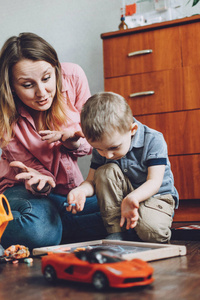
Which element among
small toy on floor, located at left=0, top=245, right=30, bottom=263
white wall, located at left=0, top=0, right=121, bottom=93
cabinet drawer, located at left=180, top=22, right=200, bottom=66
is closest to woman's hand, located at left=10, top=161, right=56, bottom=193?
small toy on floor, located at left=0, top=245, right=30, bottom=263

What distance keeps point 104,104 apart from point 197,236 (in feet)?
1.70

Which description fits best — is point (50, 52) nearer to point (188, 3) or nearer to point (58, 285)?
point (58, 285)

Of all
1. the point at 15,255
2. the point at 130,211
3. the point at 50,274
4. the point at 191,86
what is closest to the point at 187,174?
the point at 191,86

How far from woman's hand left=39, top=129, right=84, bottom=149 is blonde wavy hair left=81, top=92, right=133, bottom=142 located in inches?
6.7

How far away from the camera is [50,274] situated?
2.08 ft

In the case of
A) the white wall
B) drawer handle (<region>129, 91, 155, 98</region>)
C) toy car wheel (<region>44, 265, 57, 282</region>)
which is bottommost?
toy car wheel (<region>44, 265, 57, 282</region>)

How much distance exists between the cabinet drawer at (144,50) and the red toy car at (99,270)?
134 centimetres

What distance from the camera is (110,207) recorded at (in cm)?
110

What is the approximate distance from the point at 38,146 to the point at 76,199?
0.34 meters

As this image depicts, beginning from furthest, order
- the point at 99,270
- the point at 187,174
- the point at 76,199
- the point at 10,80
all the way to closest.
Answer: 1. the point at 187,174
2. the point at 10,80
3. the point at 76,199
4. the point at 99,270

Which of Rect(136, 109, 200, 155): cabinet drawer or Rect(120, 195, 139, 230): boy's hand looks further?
Rect(136, 109, 200, 155): cabinet drawer

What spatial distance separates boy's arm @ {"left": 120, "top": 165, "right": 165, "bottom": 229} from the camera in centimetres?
89

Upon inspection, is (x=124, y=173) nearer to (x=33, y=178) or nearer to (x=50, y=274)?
(x=33, y=178)

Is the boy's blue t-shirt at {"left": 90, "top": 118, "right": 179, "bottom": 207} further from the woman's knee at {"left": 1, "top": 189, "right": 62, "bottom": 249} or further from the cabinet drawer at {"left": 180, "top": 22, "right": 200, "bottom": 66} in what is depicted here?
the cabinet drawer at {"left": 180, "top": 22, "right": 200, "bottom": 66}
